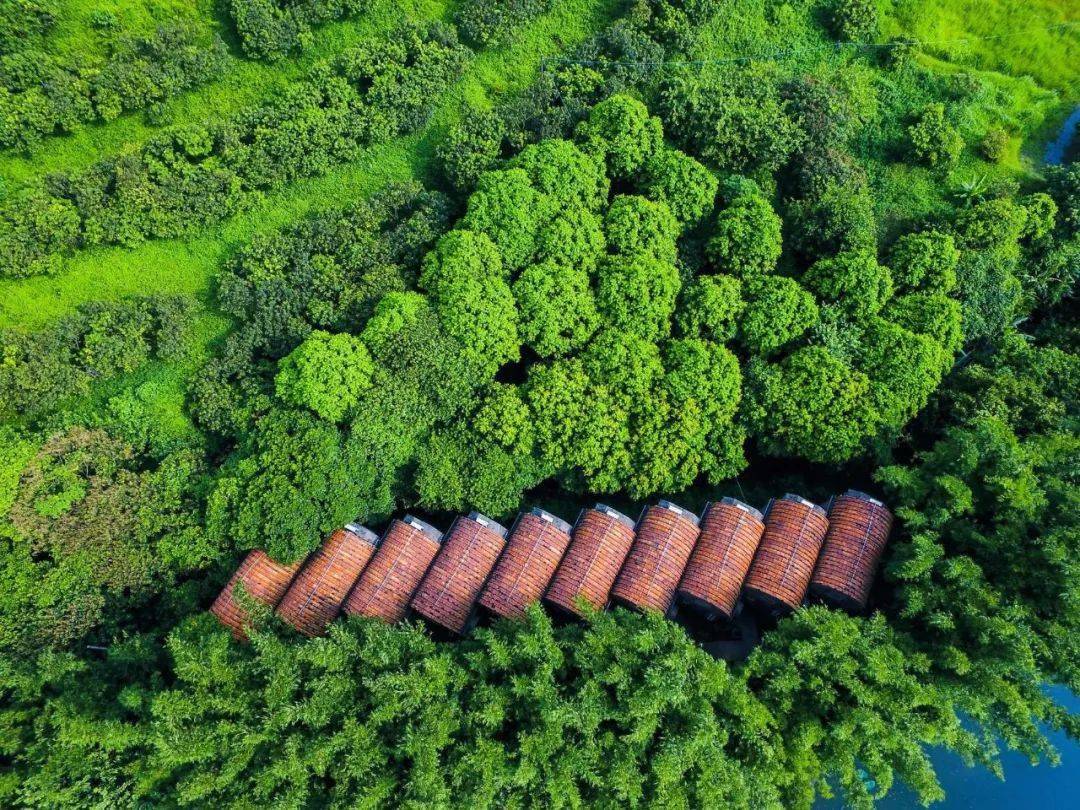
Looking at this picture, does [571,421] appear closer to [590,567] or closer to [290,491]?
[590,567]

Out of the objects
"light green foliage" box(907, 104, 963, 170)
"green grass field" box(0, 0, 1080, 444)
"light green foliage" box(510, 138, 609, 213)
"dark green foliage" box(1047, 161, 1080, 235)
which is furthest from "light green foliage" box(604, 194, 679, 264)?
"dark green foliage" box(1047, 161, 1080, 235)

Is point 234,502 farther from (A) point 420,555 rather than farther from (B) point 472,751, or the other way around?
(B) point 472,751

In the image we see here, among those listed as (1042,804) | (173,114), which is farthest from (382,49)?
(1042,804)

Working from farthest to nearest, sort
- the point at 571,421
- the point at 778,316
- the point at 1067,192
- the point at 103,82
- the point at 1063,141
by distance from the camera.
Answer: the point at 1063,141 < the point at 103,82 < the point at 1067,192 < the point at 778,316 < the point at 571,421

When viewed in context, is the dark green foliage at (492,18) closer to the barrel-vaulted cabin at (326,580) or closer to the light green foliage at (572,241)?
the light green foliage at (572,241)

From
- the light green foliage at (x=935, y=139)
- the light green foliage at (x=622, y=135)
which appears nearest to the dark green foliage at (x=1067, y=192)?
the light green foliage at (x=935, y=139)

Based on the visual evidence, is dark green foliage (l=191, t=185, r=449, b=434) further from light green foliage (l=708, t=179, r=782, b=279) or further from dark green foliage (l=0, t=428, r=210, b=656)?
light green foliage (l=708, t=179, r=782, b=279)

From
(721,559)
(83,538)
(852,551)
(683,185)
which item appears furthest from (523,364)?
(83,538)
